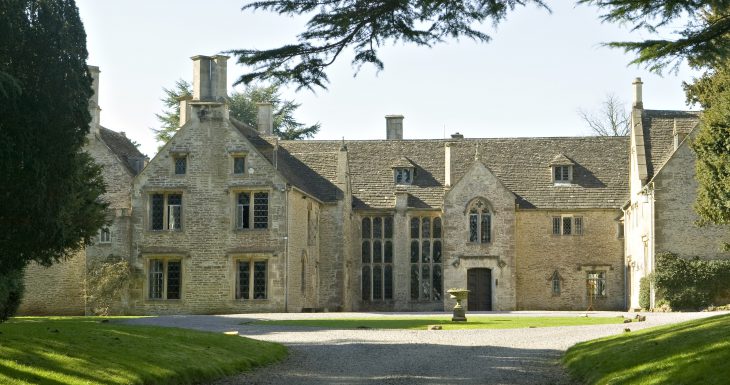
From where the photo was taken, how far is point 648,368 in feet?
57.0

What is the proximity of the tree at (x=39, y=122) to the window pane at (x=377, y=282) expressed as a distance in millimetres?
31870

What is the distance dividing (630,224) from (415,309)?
970cm

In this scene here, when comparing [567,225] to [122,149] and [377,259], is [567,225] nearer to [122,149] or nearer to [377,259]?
[377,259]

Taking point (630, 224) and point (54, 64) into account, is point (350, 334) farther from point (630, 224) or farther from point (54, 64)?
point (630, 224)

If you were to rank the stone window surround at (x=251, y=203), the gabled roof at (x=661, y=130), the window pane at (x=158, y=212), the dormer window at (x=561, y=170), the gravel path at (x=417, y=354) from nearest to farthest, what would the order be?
the gravel path at (x=417, y=354), the stone window surround at (x=251, y=203), the window pane at (x=158, y=212), the gabled roof at (x=661, y=130), the dormer window at (x=561, y=170)

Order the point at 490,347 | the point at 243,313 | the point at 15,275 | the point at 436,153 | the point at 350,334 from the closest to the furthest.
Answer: the point at 15,275 < the point at 490,347 < the point at 350,334 < the point at 243,313 < the point at 436,153

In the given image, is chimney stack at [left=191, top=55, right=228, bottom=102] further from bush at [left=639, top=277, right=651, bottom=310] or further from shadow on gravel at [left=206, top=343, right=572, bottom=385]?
shadow on gravel at [left=206, top=343, right=572, bottom=385]

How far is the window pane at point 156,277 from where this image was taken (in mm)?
47250

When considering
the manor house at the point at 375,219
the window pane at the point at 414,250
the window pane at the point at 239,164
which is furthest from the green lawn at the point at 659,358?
the window pane at the point at 414,250

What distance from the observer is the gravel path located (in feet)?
63.7

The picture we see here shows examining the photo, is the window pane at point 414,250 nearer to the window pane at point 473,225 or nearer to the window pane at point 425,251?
the window pane at point 425,251

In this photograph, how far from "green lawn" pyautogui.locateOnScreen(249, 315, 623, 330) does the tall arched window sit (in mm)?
12025

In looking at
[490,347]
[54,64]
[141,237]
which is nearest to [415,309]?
[141,237]

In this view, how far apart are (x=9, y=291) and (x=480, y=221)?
30461mm
